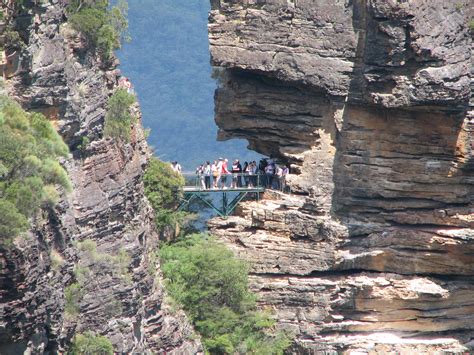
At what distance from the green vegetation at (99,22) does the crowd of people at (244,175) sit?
827cm

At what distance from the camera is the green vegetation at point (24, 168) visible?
50.2 m

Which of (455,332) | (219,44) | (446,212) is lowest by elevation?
(455,332)

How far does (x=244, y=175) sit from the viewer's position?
2800 inches

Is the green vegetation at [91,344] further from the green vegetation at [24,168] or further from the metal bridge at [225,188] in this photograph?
the metal bridge at [225,188]

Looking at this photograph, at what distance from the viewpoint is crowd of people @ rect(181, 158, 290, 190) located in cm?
7094

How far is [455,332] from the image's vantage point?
7125 centimetres

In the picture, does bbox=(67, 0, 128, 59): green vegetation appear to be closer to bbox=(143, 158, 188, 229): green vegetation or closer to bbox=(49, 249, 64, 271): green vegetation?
bbox=(143, 158, 188, 229): green vegetation

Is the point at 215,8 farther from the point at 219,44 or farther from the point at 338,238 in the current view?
the point at 338,238

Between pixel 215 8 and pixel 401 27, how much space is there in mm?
6643

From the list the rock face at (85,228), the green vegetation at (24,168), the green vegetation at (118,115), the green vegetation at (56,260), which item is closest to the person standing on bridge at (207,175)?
the rock face at (85,228)

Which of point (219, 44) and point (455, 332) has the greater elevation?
point (219, 44)

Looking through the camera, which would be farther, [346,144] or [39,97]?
[346,144]

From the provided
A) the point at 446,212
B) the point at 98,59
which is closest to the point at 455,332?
the point at 446,212

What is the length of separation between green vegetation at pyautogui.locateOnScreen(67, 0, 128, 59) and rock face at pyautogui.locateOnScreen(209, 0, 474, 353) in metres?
6.85
